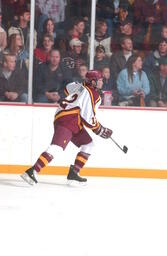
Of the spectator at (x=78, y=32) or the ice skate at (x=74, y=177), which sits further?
the spectator at (x=78, y=32)

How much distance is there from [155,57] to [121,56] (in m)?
0.31

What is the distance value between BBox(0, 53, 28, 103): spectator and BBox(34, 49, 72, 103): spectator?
112mm

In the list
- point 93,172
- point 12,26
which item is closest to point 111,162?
point 93,172

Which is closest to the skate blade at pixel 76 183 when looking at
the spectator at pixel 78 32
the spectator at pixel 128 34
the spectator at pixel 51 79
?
the spectator at pixel 51 79

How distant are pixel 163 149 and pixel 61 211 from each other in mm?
1696

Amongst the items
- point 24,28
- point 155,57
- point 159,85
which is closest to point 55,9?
point 24,28

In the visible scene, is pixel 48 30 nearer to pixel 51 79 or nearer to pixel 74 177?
pixel 51 79

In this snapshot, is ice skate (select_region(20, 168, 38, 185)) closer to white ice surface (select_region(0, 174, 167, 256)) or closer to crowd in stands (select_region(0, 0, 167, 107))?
white ice surface (select_region(0, 174, 167, 256))

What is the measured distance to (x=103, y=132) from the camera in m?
5.54

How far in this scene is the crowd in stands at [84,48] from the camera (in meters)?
6.57

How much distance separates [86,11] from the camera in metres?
6.66

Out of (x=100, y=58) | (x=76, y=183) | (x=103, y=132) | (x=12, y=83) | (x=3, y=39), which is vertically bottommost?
(x=76, y=183)

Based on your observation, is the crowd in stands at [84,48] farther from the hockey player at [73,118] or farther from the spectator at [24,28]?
the hockey player at [73,118]

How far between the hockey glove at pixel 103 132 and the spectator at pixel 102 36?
4.42 ft
